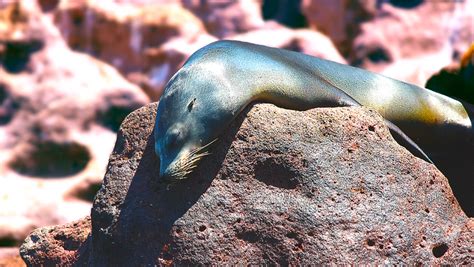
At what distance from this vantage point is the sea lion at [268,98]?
3412 mm

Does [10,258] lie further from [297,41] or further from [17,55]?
[297,41]

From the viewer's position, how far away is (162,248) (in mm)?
3334

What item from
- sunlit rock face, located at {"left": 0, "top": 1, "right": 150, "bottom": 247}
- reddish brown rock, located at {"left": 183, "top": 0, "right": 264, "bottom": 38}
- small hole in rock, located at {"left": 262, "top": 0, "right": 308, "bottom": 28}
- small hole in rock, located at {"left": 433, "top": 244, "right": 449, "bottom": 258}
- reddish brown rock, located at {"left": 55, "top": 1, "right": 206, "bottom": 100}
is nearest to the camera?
small hole in rock, located at {"left": 433, "top": 244, "right": 449, "bottom": 258}

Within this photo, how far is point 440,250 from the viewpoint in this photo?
11.6 feet

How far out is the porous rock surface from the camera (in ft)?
10.9

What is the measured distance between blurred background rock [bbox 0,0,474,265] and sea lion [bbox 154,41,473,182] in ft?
4.67

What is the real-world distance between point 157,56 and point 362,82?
13.0 ft

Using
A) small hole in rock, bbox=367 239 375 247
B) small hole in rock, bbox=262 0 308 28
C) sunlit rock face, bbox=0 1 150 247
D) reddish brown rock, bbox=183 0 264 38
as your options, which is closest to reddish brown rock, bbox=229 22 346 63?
reddish brown rock, bbox=183 0 264 38

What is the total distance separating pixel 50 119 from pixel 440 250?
4.57 m

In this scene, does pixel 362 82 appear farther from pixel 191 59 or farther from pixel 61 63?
pixel 61 63

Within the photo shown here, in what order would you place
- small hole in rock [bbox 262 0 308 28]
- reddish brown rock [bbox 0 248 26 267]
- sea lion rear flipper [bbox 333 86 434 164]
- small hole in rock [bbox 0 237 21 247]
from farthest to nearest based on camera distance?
1. small hole in rock [bbox 262 0 308 28]
2. small hole in rock [bbox 0 237 21 247]
3. reddish brown rock [bbox 0 248 26 267]
4. sea lion rear flipper [bbox 333 86 434 164]

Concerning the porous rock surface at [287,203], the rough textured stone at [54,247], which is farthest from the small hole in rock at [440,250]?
the rough textured stone at [54,247]

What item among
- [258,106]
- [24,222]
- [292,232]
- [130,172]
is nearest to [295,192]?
[292,232]

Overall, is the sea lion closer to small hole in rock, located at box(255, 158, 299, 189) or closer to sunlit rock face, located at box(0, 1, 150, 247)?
small hole in rock, located at box(255, 158, 299, 189)
